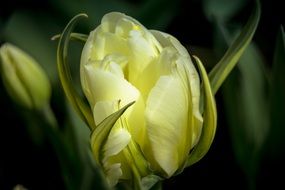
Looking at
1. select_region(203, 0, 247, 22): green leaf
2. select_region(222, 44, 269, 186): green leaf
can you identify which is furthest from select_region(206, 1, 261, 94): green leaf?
select_region(203, 0, 247, 22): green leaf

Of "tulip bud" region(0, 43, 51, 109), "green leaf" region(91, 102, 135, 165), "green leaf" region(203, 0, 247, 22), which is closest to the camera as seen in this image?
"green leaf" region(91, 102, 135, 165)

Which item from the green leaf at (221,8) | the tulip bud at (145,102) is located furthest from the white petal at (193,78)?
the green leaf at (221,8)

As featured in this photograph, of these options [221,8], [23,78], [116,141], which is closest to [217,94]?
[221,8]

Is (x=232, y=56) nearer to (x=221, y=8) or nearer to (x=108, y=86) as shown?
(x=108, y=86)

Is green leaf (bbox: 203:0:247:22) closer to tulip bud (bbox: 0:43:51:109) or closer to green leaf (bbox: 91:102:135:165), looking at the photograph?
tulip bud (bbox: 0:43:51:109)

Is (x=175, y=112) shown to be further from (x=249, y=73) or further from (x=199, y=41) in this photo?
(x=199, y=41)

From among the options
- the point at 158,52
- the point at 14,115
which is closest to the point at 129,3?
the point at 14,115
